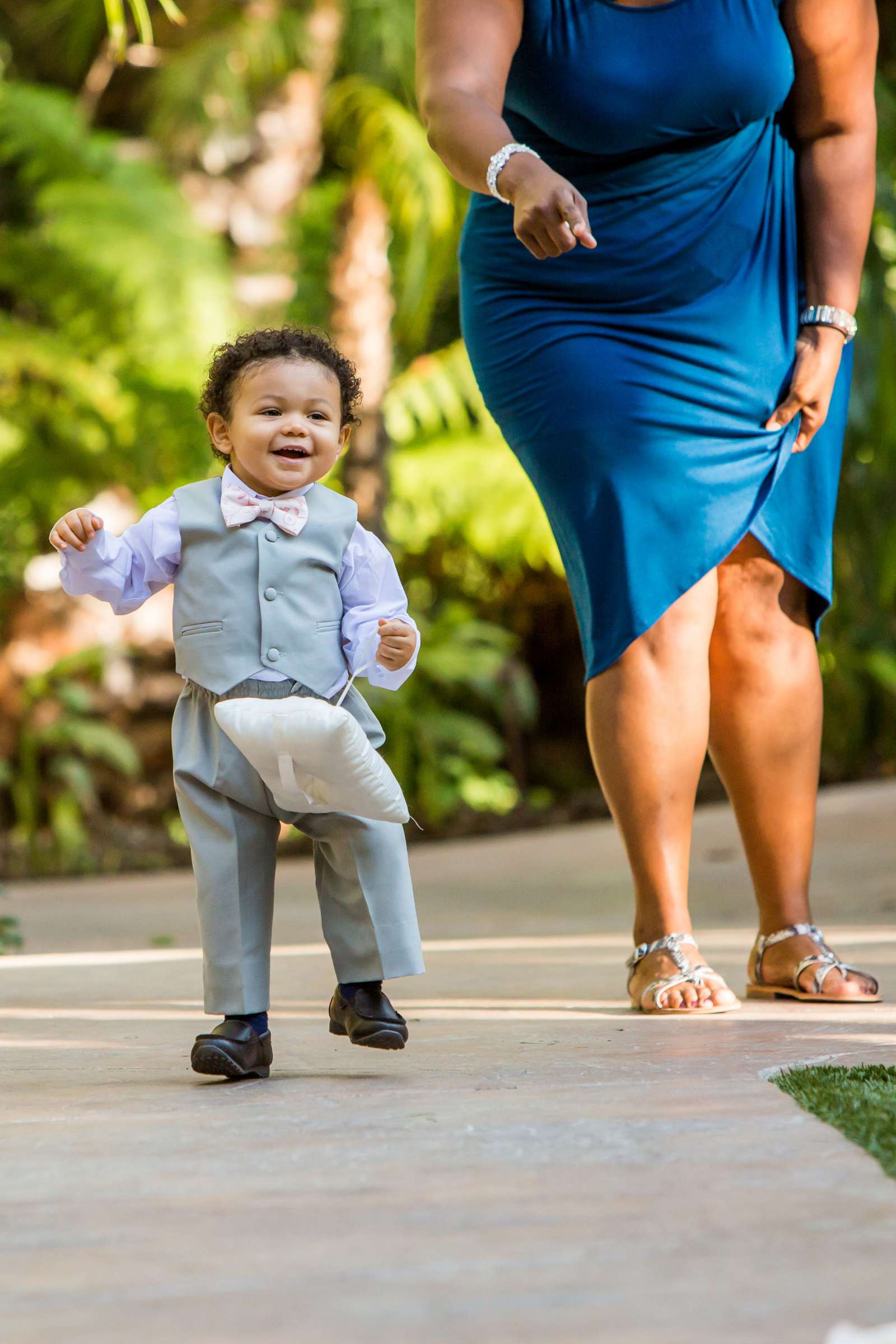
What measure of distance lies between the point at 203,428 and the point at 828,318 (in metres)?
7.38

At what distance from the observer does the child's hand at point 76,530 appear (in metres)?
2.01

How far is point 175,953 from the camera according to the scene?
11.9 feet

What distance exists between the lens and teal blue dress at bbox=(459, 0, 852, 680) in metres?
2.59

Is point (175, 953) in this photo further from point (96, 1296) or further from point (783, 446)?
point (96, 1296)

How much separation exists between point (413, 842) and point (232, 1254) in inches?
290

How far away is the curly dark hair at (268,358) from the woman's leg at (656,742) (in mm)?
643

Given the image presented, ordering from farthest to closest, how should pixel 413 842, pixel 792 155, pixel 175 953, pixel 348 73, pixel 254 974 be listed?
1. pixel 348 73
2. pixel 413 842
3. pixel 175 953
4. pixel 792 155
5. pixel 254 974

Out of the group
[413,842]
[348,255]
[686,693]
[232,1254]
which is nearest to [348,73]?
[348,255]

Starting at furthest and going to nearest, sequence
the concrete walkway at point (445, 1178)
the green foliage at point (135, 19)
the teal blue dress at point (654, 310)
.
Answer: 1. the green foliage at point (135, 19)
2. the teal blue dress at point (654, 310)
3. the concrete walkway at point (445, 1178)

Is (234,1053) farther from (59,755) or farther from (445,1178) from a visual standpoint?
(59,755)

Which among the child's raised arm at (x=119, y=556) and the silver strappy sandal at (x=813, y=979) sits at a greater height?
the child's raised arm at (x=119, y=556)

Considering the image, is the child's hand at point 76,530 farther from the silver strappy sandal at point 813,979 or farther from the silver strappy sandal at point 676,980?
the silver strappy sandal at point 813,979

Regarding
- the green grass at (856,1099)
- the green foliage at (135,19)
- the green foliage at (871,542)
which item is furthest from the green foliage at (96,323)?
the green grass at (856,1099)

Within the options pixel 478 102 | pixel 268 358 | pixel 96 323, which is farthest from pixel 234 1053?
pixel 96 323
